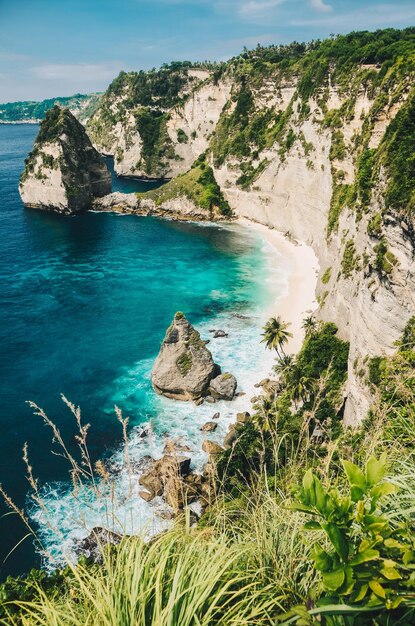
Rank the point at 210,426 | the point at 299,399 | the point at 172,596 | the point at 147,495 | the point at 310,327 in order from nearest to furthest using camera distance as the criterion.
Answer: the point at 172,596
the point at 147,495
the point at 299,399
the point at 210,426
the point at 310,327

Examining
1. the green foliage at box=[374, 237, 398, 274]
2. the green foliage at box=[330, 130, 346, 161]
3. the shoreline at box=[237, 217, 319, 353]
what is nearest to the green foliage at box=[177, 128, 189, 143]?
the shoreline at box=[237, 217, 319, 353]

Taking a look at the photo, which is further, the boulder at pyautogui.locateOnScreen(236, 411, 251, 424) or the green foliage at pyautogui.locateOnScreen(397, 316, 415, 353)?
the boulder at pyautogui.locateOnScreen(236, 411, 251, 424)

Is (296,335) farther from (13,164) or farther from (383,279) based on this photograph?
(13,164)

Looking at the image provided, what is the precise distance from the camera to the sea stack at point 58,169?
90000mm

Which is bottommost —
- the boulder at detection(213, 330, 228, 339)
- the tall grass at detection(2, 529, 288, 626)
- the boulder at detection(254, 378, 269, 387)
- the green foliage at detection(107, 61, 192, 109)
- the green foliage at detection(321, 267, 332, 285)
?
the boulder at detection(254, 378, 269, 387)

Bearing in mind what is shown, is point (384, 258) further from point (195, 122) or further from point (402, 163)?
point (195, 122)

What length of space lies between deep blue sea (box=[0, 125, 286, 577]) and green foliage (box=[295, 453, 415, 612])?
5243 millimetres

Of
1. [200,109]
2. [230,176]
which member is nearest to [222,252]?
[230,176]

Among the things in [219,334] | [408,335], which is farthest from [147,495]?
[219,334]

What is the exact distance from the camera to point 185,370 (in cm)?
3497

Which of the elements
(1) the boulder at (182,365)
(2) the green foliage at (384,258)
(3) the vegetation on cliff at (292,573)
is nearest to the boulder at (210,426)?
(1) the boulder at (182,365)

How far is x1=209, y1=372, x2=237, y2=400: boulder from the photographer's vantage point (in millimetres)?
34781

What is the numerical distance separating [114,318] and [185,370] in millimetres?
17542

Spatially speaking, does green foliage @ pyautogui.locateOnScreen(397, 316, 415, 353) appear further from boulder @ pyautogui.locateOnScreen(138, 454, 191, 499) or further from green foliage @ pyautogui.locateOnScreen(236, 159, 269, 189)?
green foliage @ pyautogui.locateOnScreen(236, 159, 269, 189)
